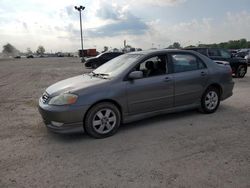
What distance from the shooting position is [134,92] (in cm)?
476

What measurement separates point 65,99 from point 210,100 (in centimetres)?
351

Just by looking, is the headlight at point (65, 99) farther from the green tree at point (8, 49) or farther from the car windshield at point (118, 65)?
the green tree at point (8, 49)

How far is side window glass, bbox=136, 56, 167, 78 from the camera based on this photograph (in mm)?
5096

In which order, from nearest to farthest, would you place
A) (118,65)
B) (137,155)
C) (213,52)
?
(137,155)
(118,65)
(213,52)

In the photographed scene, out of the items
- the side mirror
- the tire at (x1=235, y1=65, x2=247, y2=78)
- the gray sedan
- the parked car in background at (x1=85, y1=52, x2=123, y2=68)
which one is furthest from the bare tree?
the side mirror

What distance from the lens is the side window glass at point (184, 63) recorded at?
539 cm

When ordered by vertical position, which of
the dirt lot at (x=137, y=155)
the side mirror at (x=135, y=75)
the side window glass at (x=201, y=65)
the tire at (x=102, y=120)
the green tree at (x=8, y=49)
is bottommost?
the dirt lot at (x=137, y=155)

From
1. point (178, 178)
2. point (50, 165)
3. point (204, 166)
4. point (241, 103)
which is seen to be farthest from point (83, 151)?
point (241, 103)

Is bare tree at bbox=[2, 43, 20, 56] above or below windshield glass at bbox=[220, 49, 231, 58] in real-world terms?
above

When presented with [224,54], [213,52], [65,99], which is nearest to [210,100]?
[65,99]

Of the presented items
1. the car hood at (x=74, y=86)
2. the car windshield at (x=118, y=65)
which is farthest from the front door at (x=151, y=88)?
the car hood at (x=74, y=86)

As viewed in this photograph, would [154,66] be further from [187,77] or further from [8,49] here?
[8,49]

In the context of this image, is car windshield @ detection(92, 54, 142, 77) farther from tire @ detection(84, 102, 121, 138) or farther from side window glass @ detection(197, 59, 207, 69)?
side window glass @ detection(197, 59, 207, 69)

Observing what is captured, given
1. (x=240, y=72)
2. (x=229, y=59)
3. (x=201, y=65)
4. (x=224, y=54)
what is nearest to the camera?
(x=201, y=65)
